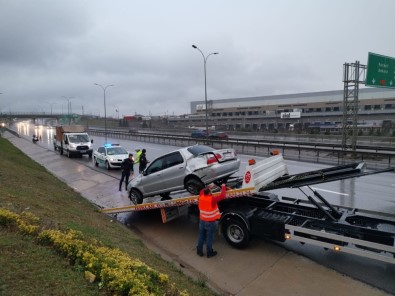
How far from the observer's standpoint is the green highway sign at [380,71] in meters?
20.0

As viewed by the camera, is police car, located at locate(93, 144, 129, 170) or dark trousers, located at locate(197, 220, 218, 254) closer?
dark trousers, located at locate(197, 220, 218, 254)

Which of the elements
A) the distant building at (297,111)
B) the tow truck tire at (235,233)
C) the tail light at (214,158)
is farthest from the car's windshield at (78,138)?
the distant building at (297,111)

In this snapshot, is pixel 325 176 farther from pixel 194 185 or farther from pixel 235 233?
pixel 194 185

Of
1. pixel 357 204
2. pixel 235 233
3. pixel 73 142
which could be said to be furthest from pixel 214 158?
pixel 73 142

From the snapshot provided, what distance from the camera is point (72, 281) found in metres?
4.05

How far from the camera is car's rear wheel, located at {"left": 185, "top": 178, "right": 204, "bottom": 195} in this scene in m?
8.91

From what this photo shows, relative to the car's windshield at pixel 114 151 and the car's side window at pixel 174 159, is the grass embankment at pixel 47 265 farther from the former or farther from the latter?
the car's windshield at pixel 114 151

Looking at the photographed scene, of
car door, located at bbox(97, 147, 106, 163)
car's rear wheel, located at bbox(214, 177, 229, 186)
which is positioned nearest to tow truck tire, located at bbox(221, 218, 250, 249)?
car's rear wheel, located at bbox(214, 177, 229, 186)

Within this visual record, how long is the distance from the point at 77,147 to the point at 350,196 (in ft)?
70.6

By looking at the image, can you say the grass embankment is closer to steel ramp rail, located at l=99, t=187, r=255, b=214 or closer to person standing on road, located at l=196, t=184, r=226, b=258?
person standing on road, located at l=196, t=184, r=226, b=258

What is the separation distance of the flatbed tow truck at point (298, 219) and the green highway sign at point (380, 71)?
1434 cm

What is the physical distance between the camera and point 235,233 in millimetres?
7523

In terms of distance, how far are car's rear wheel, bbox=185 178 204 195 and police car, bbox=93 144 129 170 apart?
12.5m

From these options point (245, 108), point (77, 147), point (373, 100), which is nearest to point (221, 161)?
point (77, 147)
